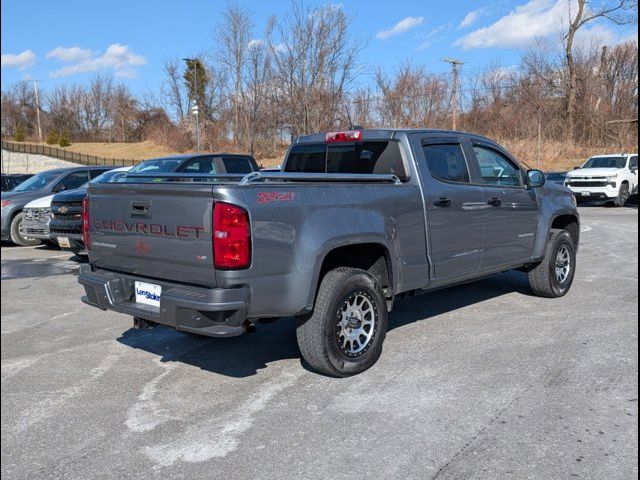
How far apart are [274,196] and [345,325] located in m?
1.26

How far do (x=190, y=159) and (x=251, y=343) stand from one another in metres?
6.46

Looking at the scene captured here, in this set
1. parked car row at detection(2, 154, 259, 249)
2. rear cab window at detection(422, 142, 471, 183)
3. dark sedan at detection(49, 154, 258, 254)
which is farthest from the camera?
parked car row at detection(2, 154, 259, 249)

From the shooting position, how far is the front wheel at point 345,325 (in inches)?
180

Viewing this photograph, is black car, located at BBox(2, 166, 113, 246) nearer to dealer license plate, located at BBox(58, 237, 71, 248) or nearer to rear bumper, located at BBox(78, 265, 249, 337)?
dealer license plate, located at BBox(58, 237, 71, 248)

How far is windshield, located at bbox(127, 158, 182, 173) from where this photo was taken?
11430 millimetres

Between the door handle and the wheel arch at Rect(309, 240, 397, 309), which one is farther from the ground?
the door handle

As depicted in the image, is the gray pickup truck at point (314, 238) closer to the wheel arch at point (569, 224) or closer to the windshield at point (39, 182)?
the wheel arch at point (569, 224)

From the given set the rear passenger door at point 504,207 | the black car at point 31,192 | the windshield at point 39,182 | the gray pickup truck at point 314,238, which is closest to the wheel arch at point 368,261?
the gray pickup truck at point 314,238

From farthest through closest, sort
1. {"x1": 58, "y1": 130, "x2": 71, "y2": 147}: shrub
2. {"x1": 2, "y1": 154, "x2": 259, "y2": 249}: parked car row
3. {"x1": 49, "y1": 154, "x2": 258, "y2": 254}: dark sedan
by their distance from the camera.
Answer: {"x1": 58, "y1": 130, "x2": 71, "y2": 147}: shrub
{"x1": 2, "y1": 154, "x2": 259, "y2": 249}: parked car row
{"x1": 49, "y1": 154, "x2": 258, "y2": 254}: dark sedan

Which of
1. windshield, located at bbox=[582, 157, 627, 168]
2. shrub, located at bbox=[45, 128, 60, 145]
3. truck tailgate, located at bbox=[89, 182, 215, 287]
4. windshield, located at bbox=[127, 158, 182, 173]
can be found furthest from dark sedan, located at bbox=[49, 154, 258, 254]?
shrub, located at bbox=[45, 128, 60, 145]

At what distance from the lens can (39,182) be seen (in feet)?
45.7

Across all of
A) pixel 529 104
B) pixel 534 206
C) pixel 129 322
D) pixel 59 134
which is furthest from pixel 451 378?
pixel 59 134

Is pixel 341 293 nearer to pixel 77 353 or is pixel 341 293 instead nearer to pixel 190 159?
pixel 77 353

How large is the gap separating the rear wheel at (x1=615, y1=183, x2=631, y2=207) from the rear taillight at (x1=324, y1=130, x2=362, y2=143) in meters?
18.6
